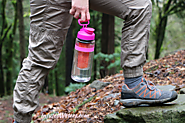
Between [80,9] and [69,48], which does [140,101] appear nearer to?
[80,9]

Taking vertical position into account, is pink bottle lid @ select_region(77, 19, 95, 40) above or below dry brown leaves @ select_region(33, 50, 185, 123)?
above

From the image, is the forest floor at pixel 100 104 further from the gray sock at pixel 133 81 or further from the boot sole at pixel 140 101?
the gray sock at pixel 133 81

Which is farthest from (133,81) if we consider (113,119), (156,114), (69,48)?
(69,48)

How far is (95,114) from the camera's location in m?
3.53

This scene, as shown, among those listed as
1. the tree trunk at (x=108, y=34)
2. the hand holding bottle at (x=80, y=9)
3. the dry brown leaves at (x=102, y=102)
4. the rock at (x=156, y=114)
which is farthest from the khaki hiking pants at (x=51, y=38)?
the tree trunk at (x=108, y=34)

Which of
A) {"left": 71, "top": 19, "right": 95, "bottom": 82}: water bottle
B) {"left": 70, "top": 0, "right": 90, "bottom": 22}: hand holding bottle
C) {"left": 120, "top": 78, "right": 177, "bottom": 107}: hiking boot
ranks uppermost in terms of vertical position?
{"left": 70, "top": 0, "right": 90, "bottom": 22}: hand holding bottle

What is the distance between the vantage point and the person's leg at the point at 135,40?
7.39 feet

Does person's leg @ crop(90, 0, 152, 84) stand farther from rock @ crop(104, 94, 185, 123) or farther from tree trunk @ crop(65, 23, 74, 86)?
tree trunk @ crop(65, 23, 74, 86)

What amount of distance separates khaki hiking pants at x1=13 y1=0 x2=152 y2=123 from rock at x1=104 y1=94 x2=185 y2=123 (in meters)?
0.48

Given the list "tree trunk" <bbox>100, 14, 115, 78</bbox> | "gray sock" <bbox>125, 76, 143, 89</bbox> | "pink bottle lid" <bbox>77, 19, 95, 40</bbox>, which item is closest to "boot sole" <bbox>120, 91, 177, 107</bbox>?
"gray sock" <bbox>125, 76, 143, 89</bbox>

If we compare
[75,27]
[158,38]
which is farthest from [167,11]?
[75,27]

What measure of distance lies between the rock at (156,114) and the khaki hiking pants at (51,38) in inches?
18.9

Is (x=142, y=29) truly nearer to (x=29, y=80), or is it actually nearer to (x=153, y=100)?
(x=153, y=100)

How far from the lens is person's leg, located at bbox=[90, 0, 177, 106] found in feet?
7.39
